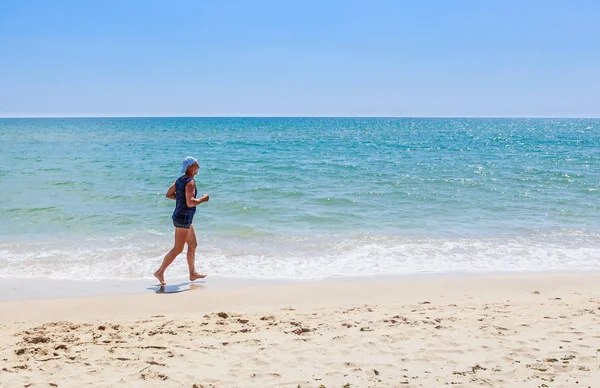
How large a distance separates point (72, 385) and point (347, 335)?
7.70ft

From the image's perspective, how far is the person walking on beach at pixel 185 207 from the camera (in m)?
6.60

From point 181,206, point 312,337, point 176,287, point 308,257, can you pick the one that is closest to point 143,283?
point 176,287

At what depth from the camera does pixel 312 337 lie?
4625 mm

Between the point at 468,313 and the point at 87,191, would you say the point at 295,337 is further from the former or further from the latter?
the point at 87,191

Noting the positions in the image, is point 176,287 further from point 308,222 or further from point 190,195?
point 308,222

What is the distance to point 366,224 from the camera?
10922mm

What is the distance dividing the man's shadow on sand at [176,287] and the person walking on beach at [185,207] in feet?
0.31

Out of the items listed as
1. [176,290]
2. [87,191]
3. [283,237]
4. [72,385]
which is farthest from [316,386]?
[87,191]

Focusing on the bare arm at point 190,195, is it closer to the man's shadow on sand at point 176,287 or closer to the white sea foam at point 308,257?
the man's shadow on sand at point 176,287

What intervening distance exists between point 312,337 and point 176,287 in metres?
2.80

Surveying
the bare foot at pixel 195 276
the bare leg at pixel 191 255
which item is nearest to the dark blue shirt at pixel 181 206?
the bare leg at pixel 191 255

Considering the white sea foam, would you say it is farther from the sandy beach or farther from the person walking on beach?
the sandy beach

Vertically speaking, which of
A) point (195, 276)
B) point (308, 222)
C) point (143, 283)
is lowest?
point (143, 283)

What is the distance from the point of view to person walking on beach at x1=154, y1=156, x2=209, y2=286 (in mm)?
6602
